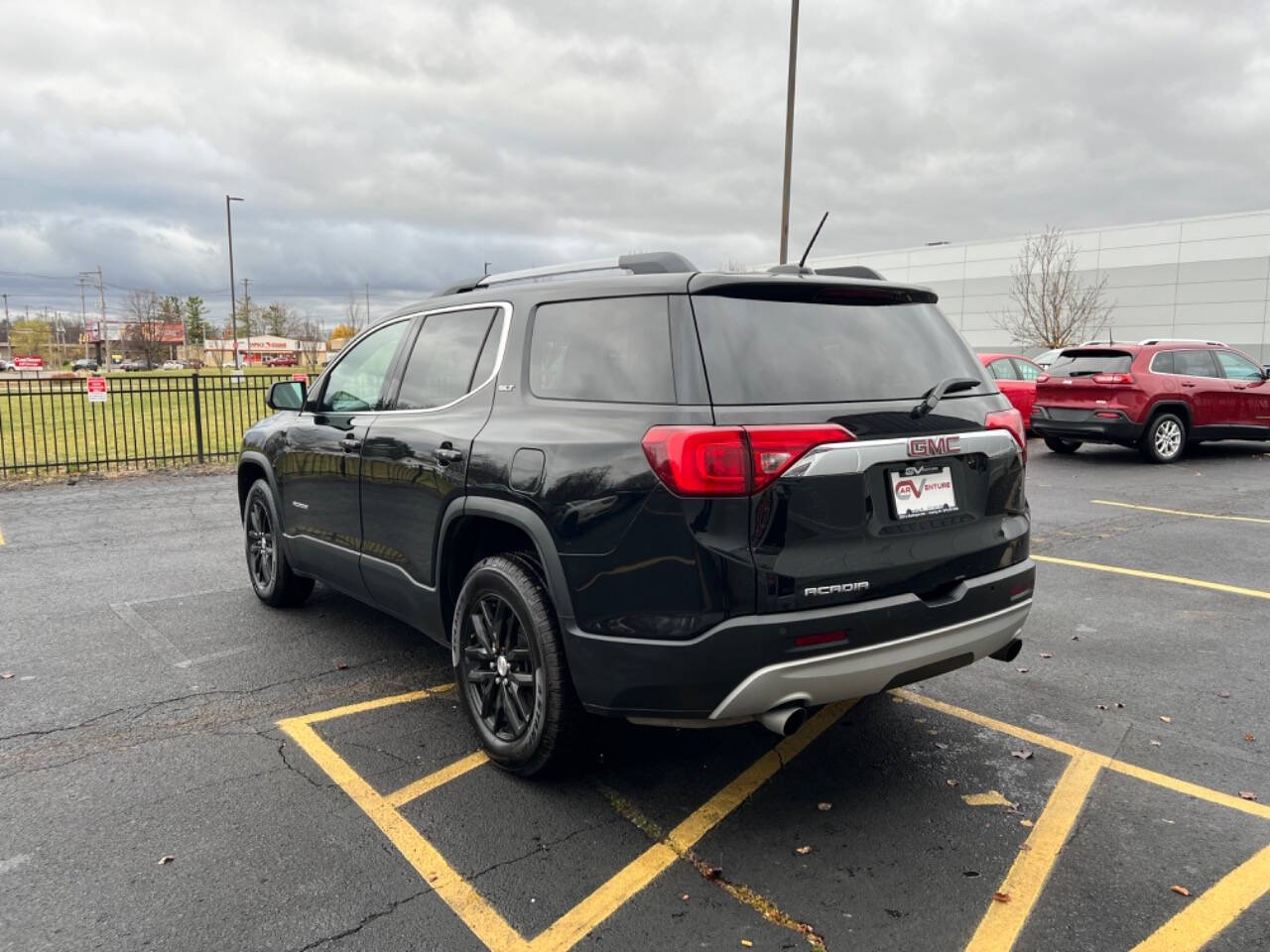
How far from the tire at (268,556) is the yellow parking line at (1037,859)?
405 cm

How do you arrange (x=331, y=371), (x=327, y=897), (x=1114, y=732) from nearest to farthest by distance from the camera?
(x=327, y=897) → (x=1114, y=732) → (x=331, y=371)

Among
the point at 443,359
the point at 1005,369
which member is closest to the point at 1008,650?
the point at 443,359

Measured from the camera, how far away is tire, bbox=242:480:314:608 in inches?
209

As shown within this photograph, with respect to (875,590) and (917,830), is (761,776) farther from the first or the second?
(875,590)

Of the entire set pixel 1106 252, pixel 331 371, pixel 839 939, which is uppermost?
pixel 1106 252

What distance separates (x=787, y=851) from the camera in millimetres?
2881

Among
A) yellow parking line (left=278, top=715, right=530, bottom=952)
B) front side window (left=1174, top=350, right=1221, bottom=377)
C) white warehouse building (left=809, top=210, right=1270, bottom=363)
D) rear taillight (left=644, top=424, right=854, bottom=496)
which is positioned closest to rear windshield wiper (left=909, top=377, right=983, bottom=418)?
rear taillight (left=644, top=424, right=854, bottom=496)

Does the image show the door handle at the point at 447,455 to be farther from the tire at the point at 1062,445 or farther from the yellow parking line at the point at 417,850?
the tire at the point at 1062,445

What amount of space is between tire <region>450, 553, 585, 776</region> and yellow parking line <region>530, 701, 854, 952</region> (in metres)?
0.49

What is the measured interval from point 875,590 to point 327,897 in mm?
1898

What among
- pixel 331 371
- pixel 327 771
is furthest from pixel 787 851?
pixel 331 371

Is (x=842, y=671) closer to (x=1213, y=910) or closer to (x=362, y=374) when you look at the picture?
(x=1213, y=910)

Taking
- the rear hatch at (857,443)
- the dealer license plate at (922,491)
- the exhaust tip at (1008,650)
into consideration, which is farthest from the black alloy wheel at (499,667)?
the exhaust tip at (1008,650)

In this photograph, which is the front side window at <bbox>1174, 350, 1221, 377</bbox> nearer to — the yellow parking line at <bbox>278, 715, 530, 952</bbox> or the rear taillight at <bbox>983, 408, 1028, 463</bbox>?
the rear taillight at <bbox>983, 408, 1028, 463</bbox>
